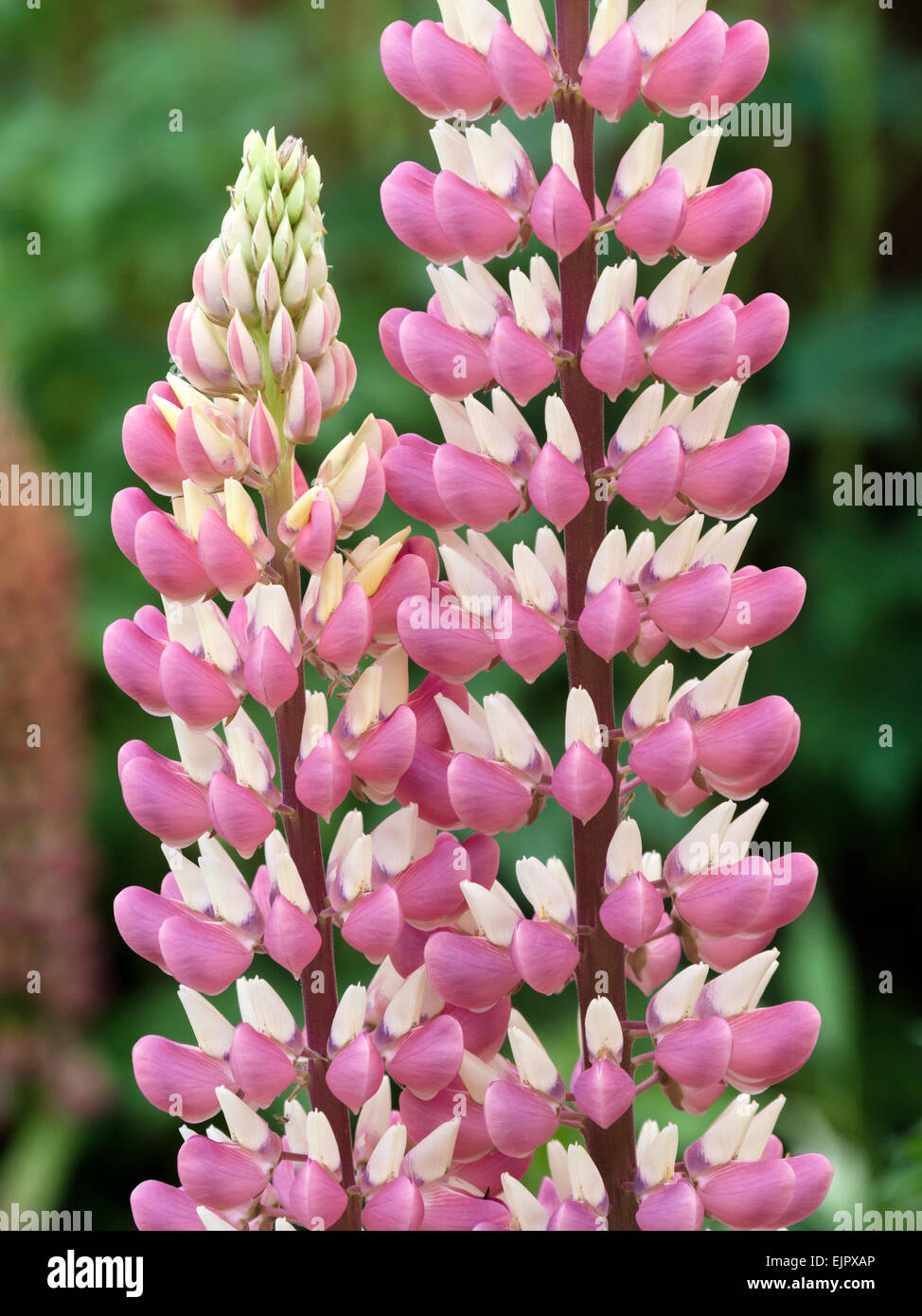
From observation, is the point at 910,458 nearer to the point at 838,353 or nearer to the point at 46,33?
the point at 838,353

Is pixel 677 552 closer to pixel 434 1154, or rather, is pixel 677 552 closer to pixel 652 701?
pixel 652 701

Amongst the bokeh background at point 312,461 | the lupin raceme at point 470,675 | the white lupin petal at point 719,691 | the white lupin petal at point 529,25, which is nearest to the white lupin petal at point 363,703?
the lupin raceme at point 470,675

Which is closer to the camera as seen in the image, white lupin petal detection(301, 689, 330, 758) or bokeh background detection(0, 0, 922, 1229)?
white lupin petal detection(301, 689, 330, 758)

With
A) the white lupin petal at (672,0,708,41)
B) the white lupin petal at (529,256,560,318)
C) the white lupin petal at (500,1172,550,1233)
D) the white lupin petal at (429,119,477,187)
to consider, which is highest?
the white lupin petal at (672,0,708,41)

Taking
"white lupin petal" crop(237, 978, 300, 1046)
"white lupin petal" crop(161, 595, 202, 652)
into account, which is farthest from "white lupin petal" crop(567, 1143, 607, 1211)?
"white lupin petal" crop(161, 595, 202, 652)

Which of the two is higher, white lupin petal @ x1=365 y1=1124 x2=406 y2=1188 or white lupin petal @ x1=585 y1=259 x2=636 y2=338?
white lupin petal @ x1=585 y1=259 x2=636 y2=338

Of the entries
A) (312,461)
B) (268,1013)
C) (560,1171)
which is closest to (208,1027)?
(268,1013)

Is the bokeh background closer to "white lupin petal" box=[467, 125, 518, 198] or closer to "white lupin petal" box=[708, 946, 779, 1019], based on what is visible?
"white lupin petal" box=[708, 946, 779, 1019]
